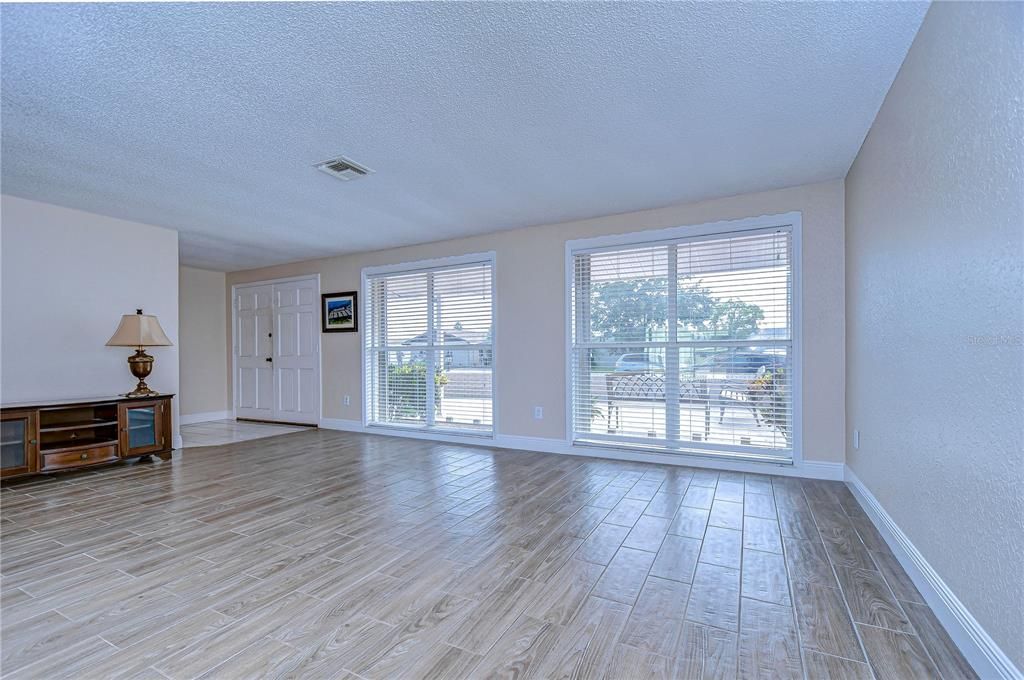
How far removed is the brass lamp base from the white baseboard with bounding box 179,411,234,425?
2.60 metres

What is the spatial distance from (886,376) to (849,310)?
1125 millimetres

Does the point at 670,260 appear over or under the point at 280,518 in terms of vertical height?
over

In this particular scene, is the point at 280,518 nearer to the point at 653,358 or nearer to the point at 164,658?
the point at 164,658

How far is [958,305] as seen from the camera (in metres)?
1.59

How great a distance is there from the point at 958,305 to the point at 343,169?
334 centimetres

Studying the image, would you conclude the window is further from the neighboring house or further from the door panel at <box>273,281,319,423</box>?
the door panel at <box>273,281,319,423</box>

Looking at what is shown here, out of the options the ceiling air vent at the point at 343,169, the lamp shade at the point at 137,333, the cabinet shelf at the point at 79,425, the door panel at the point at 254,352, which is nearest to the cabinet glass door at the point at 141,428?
the cabinet shelf at the point at 79,425

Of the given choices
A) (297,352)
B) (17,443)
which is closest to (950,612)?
(17,443)

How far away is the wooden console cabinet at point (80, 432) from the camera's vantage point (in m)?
3.52

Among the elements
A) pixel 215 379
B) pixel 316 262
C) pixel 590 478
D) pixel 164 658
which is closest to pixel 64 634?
pixel 164 658

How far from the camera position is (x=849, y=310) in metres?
3.30

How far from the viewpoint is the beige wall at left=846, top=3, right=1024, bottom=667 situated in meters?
1.27

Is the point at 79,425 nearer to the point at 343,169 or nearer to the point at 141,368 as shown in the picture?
the point at 141,368

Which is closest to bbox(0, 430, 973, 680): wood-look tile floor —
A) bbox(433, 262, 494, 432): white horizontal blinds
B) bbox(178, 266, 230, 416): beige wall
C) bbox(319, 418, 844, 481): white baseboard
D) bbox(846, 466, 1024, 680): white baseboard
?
bbox(846, 466, 1024, 680): white baseboard
